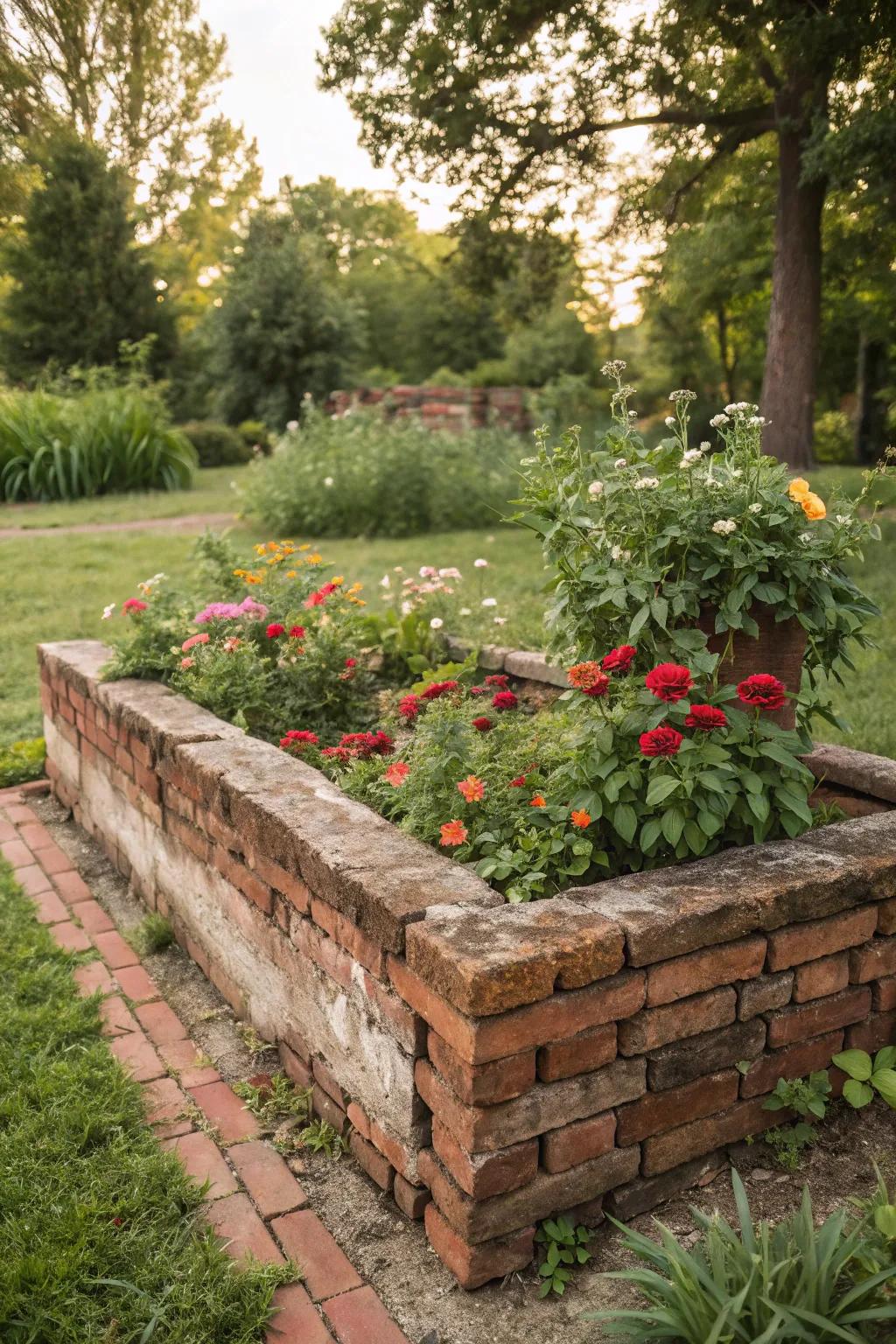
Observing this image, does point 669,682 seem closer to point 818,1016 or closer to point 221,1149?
point 818,1016

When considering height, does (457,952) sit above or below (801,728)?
below

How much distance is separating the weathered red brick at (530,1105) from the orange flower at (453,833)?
1.60 feet

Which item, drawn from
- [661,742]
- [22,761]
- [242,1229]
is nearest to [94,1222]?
[242,1229]

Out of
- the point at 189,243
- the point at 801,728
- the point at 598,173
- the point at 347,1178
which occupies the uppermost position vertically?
Answer: the point at 189,243

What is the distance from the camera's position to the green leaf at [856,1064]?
2205 millimetres

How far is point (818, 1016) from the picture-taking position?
7.13 ft

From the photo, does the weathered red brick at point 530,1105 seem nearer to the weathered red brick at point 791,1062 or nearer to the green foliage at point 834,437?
the weathered red brick at point 791,1062

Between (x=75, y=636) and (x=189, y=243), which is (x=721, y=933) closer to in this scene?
(x=75, y=636)

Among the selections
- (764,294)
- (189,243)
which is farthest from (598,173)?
(189,243)

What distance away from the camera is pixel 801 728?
93.8 inches

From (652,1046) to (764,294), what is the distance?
16331 millimetres

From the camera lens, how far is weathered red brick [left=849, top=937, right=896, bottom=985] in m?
2.21

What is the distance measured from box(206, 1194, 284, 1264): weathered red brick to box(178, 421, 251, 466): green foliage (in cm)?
1454

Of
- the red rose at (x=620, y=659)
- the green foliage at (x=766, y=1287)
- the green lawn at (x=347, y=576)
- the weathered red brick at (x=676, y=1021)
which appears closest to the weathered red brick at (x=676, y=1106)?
the weathered red brick at (x=676, y=1021)
